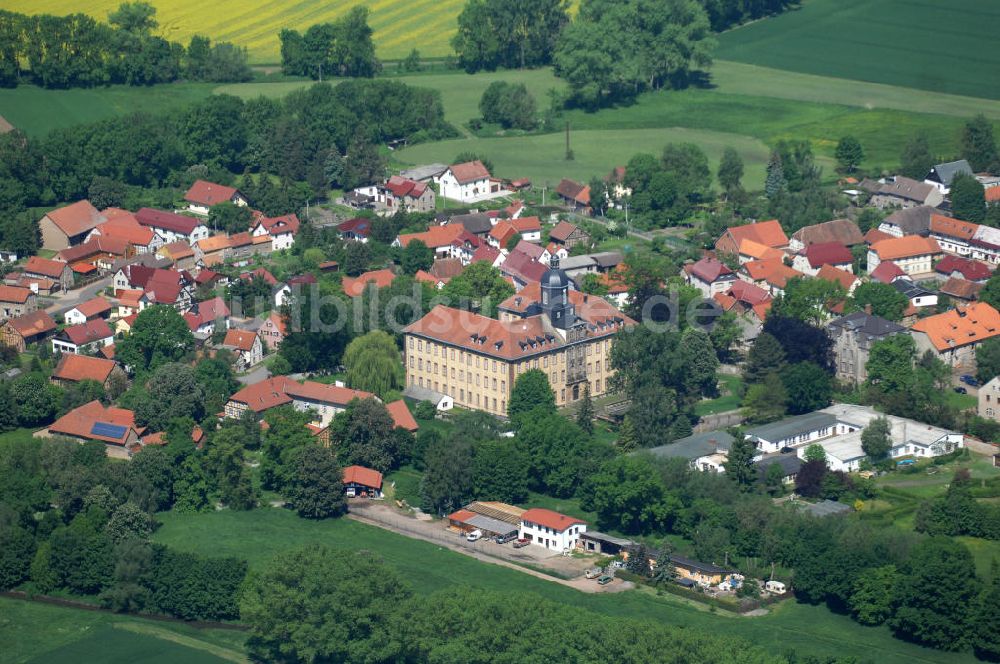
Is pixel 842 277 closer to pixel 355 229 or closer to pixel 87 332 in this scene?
pixel 355 229

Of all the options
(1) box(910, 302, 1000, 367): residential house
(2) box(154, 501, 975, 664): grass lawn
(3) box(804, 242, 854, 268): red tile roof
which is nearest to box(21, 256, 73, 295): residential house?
(2) box(154, 501, 975, 664): grass lawn

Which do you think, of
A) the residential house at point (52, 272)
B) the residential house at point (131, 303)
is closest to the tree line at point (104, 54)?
the residential house at point (52, 272)

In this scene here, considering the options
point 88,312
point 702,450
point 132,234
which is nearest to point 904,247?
point 702,450

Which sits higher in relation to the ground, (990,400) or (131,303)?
(131,303)

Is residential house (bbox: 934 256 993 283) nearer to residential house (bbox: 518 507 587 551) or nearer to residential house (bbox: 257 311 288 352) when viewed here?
residential house (bbox: 518 507 587 551)

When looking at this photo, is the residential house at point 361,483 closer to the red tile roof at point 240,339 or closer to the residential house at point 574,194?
the red tile roof at point 240,339

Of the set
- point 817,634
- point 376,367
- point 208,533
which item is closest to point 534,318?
point 376,367
